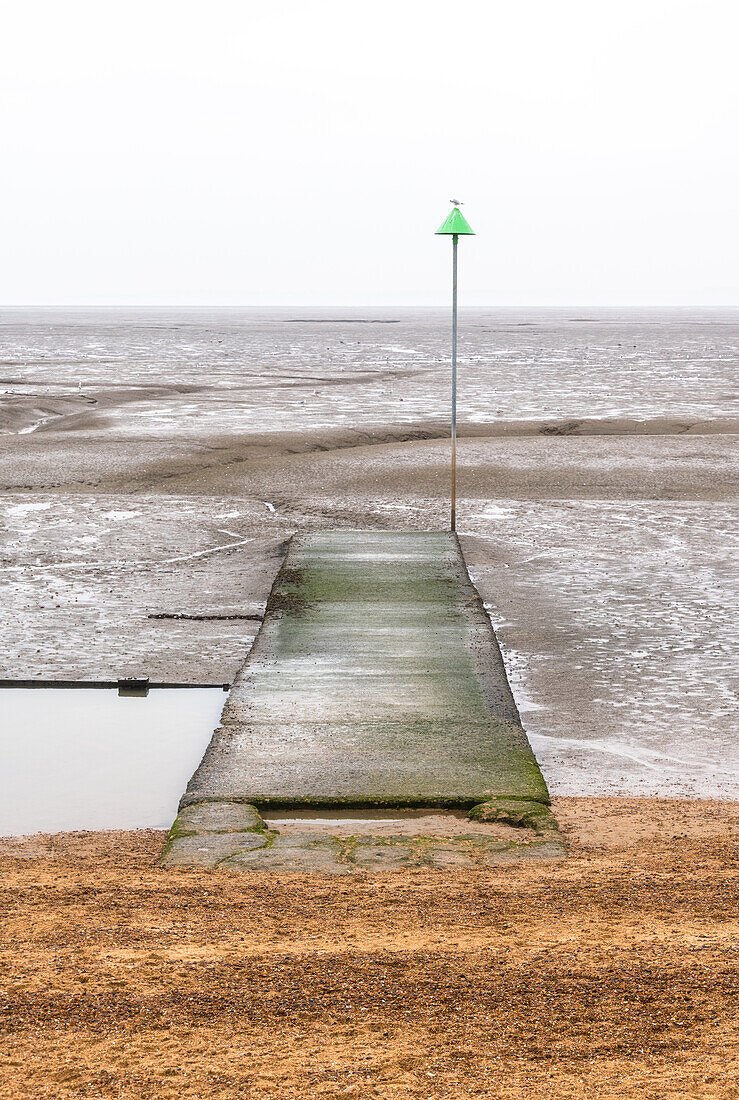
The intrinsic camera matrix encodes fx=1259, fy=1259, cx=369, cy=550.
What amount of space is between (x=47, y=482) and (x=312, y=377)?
24.2 meters

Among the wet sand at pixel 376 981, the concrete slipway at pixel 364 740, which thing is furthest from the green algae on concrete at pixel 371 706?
the wet sand at pixel 376 981

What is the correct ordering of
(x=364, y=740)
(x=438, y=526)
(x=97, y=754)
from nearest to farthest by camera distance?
(x=364, y=740) < (x=97, y=754) < (x=438, y=526)

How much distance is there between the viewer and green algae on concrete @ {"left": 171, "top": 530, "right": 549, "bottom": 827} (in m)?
6.46

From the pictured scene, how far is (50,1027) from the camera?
12.8 feet

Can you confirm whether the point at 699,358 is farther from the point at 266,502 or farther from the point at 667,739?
the point at 667,739

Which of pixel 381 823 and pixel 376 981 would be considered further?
pixel 381 823

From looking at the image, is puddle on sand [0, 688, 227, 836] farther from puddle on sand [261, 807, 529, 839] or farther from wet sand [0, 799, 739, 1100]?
wet sand [0, 799, 739, 1100]

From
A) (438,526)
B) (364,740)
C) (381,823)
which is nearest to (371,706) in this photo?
(364,740)

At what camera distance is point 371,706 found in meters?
7.75
